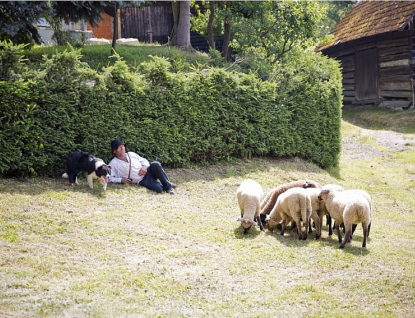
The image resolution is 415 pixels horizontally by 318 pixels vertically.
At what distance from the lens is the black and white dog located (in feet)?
35.0

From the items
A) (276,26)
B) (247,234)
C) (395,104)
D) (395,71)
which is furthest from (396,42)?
(247,234)

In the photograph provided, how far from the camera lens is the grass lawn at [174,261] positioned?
264 inches

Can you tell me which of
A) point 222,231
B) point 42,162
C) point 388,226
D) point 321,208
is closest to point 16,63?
point 42,162

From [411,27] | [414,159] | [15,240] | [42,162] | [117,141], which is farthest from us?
[411,27]

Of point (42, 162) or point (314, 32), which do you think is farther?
point (314, 32)

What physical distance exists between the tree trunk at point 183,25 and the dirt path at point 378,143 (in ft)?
25.5

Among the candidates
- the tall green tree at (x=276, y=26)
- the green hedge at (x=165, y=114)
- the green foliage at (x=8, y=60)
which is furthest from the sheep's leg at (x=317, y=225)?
the tall green tree at (x=276, y=26)

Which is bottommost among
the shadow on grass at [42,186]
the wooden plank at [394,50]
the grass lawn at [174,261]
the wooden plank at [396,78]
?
the grass lawn at [174,261]

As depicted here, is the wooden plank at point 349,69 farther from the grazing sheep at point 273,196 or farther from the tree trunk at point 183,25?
the grazing sheep at point 273,196

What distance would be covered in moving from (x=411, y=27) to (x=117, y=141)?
1793 centimetres

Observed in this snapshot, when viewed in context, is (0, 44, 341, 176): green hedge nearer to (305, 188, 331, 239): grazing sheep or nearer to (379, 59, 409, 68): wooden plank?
(305, 188, 331, 239): grazing sheep

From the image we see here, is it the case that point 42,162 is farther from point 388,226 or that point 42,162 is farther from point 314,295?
point 388,226

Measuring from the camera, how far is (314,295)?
7078 millimetres

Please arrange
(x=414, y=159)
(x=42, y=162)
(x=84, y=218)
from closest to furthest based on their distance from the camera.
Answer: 1. (x=84, y=218)
2. (x=42, y=162)
3. (x=414, y=159)
